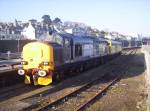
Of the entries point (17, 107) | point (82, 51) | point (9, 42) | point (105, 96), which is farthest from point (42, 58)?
point (9, 42)

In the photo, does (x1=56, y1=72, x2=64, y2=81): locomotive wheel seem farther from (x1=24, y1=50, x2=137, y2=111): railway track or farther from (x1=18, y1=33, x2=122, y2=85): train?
(x1=24, y1=50, x2=137, y2=111): railway track

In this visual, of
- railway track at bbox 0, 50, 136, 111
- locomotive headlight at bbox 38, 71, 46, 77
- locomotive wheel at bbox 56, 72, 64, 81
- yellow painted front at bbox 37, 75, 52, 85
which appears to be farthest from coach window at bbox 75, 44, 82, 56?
locomotive headlight at bbox 38, 71, 46, 77

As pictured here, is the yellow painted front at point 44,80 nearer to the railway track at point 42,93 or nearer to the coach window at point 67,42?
the railway track at point 42,93

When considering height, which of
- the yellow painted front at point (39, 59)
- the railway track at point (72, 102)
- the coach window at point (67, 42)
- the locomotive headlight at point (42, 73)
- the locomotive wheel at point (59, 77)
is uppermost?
the coach window at point (67, 42)

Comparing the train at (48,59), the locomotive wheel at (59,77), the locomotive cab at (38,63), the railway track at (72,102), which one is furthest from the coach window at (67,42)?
the railway track at (72,102)

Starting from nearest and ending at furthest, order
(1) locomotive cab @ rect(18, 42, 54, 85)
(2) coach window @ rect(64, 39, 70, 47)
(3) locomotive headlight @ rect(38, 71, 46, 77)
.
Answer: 1. (3) locomotive headlight @ rect(38, 71, 46, 77)
2. (1) locomotive cab @ rect(18, 42, 54, 85)
3. (2) coach window @ rect(64, 39, 70, 47)

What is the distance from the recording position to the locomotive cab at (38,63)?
55.6 ft

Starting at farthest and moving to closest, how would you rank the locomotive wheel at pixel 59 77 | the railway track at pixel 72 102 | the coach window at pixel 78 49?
the coach window at pixel 78 49 < the locomotive wheel at pixel 59 77 < the railway track at pixel 72 102

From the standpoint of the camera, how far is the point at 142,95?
1549 centimetres

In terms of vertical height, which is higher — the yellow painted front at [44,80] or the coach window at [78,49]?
the coach window at [78,49]

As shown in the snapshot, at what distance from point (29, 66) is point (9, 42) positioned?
30526mm

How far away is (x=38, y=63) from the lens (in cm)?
1719

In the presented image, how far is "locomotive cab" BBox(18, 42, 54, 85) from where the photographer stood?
16938mm

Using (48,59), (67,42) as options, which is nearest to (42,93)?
(48,59)
